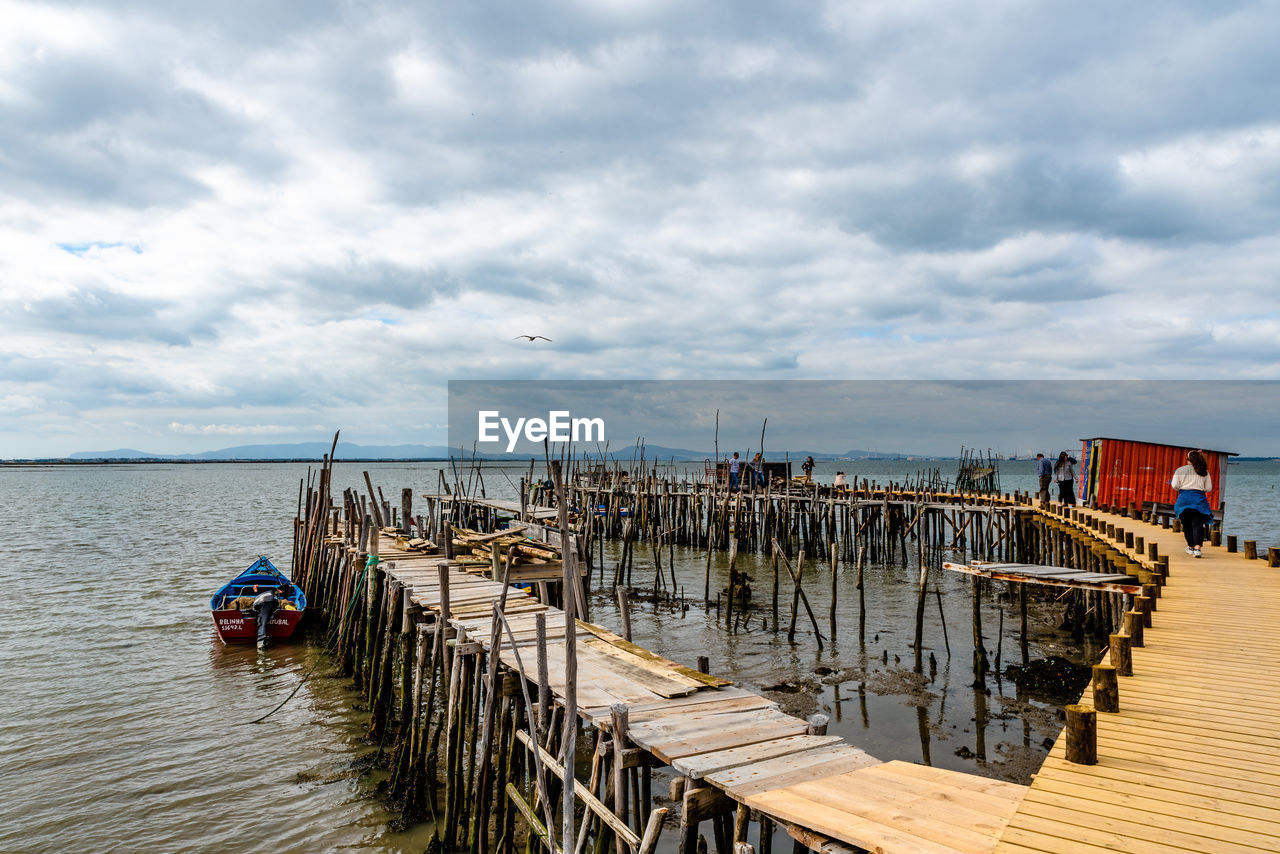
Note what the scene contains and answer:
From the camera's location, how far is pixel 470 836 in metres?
7.46

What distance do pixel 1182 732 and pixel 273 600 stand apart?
15445mm

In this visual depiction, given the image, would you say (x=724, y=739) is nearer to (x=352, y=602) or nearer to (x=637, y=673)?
(x=637, y=673)

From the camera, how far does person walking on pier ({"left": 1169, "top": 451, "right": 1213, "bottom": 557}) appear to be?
11.4 meters

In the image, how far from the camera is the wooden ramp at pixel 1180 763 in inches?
146

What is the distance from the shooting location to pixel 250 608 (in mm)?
15047

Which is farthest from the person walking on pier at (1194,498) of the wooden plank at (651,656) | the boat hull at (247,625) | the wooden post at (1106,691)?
the boat hull at (247,625)

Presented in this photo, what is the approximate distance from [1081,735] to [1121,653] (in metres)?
2.49

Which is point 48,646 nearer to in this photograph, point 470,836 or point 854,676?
point 470,836

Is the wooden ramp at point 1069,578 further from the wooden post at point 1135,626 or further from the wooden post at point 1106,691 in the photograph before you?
the wooden post at point 1106,691

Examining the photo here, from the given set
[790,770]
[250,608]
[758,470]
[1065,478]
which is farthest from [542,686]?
[758,470]

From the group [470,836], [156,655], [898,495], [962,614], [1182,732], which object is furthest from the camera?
[898,495]

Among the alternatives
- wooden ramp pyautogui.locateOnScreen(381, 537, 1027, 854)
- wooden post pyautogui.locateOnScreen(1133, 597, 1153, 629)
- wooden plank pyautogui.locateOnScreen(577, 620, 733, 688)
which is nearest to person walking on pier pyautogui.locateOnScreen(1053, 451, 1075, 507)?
wooden post pyautogui.locateOnScreen(1133, 597, 1153, 629)

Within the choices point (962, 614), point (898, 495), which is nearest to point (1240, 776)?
point (962, 614)

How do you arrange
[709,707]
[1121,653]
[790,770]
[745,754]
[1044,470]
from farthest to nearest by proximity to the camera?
[1044,470] < [1121,653] < [709,707] < [745,754] < [790,770]
